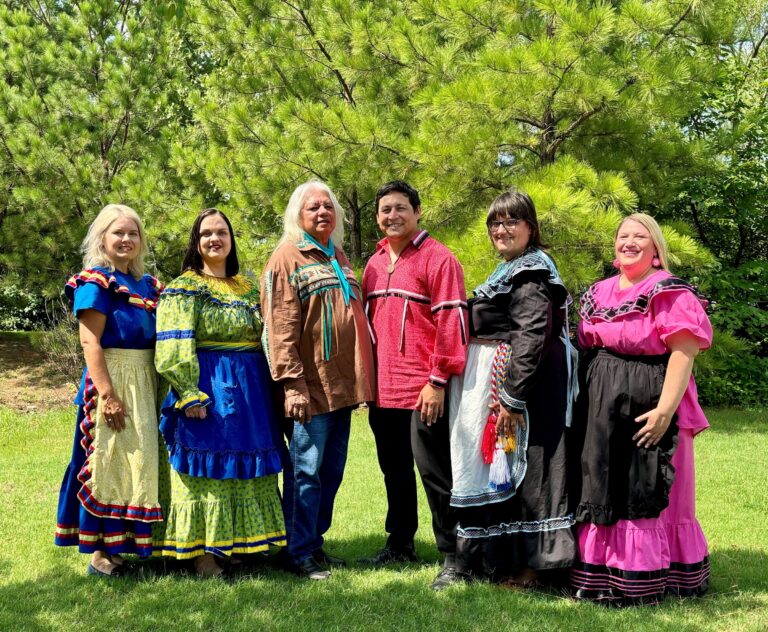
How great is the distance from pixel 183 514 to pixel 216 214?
1.41m

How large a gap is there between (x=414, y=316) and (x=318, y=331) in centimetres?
45

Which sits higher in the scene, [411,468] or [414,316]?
[414,316]

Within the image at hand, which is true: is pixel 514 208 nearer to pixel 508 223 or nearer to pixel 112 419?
pixel 508 223

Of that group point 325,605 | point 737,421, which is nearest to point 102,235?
point 325,605

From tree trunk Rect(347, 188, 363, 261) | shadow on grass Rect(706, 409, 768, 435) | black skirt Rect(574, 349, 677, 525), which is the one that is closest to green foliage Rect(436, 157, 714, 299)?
tree trunk Rect(347, 188, 363, 261)

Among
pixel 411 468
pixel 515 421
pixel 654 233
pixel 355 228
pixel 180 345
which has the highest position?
pixel 355 228

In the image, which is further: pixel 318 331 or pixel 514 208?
pixel 318 331

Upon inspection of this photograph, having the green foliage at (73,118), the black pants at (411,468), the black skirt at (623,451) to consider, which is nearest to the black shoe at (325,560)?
the black pants at (411,468)

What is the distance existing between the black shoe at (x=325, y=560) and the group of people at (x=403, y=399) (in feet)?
0.28

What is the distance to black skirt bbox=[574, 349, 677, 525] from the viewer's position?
10.2 feet

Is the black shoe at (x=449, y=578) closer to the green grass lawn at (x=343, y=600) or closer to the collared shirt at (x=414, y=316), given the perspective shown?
the green grass lawn at (x=343, y=600)

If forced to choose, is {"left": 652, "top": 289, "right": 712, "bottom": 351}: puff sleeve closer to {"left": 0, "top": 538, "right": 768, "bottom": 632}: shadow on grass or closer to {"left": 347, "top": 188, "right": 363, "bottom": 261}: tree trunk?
{"left": 0, "top": 538, "right": 768, "bottom": 632}: shadow on grass

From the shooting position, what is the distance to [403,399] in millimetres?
3445

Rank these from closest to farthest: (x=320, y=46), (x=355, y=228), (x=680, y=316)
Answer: (x=680, y=316) < (x=320, y=46) < (x=355, y=228)
